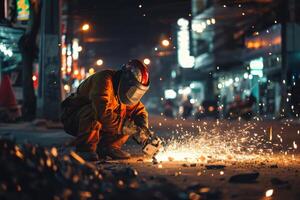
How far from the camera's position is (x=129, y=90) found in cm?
1045

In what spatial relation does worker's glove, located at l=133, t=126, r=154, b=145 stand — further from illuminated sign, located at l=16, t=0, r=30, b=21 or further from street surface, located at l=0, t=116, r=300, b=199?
illuminated sign, located at l=16, t=0, r=30, b=21

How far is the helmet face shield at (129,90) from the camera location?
408 inches

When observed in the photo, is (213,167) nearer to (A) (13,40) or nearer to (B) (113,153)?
(B) (113,153)

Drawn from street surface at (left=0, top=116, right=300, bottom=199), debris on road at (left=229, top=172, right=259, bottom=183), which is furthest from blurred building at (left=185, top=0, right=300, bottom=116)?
debris on road at (left=229, top=172, right=259, bottom=183)

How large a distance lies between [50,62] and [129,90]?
12.3m

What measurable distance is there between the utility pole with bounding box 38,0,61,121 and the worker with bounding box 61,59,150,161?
1132 cm

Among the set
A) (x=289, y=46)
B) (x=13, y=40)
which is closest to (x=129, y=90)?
(x=13, y=40)

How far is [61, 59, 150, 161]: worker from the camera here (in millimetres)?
10328

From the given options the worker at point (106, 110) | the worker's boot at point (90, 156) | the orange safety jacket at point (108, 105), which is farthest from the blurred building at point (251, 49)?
the worker's boot at point (90, 156)

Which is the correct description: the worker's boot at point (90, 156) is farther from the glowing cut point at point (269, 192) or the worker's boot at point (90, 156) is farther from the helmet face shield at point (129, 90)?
the glowing cut point at point (269, 192)

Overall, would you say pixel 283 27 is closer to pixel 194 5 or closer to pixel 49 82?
pixel 49 82

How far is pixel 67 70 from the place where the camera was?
3956cm

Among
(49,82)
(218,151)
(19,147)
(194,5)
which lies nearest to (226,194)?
(19,147)

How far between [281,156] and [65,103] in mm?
3999
